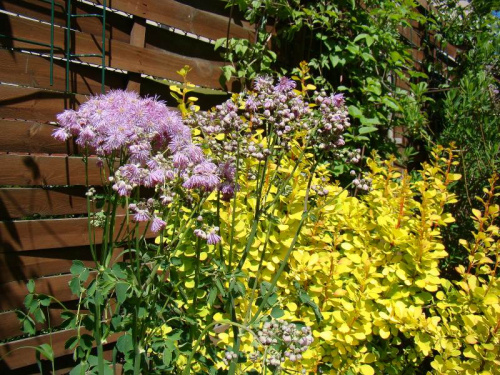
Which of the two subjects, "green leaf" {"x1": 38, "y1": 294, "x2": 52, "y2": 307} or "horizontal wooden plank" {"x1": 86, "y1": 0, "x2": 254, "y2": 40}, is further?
"horizontal wooden plank" {"x1": 86, "y1": 0, "x2": 254, "y2": 40}

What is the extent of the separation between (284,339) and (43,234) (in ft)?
4.30

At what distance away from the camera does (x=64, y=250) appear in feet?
→ 6.72

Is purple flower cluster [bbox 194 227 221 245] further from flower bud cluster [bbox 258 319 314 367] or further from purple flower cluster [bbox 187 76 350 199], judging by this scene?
flower bud cluster [bbox 258 319 314 367]

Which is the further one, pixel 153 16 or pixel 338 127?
pixel 153 16

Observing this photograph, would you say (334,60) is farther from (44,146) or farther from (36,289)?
(36,289)

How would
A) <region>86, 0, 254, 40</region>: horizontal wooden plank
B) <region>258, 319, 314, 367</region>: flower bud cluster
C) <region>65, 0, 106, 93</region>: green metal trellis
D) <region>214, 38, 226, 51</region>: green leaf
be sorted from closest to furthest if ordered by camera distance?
<region>258, 319, 314, 367</region>: flower bud cluster < <region>65, 0, 106, 93</region>: green metal trellis < <region>86, 0, 254, 40</region>: horizontal wooden plank < <region>214, 38, 226, 51</region>: green leaf

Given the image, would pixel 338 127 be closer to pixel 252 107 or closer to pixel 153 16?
pixel 252 107

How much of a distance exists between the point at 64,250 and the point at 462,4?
190 inches

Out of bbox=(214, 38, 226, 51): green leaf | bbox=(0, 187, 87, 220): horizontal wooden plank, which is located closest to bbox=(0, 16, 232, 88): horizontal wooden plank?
bbox=(214, 38, 226, 51): green leaf

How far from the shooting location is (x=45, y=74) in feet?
6.39

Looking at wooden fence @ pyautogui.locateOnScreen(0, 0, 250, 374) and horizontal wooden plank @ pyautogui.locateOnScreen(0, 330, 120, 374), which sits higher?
wooden fence @ pyautogui.locateOnScreen(0, 0, 250, 374)

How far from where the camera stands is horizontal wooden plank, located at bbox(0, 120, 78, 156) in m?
1.84

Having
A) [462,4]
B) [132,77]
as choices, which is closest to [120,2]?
[132,77]

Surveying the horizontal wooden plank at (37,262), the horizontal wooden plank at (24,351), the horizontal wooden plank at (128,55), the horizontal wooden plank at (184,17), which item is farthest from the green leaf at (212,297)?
the horizontal wooden plank at (184,17)
